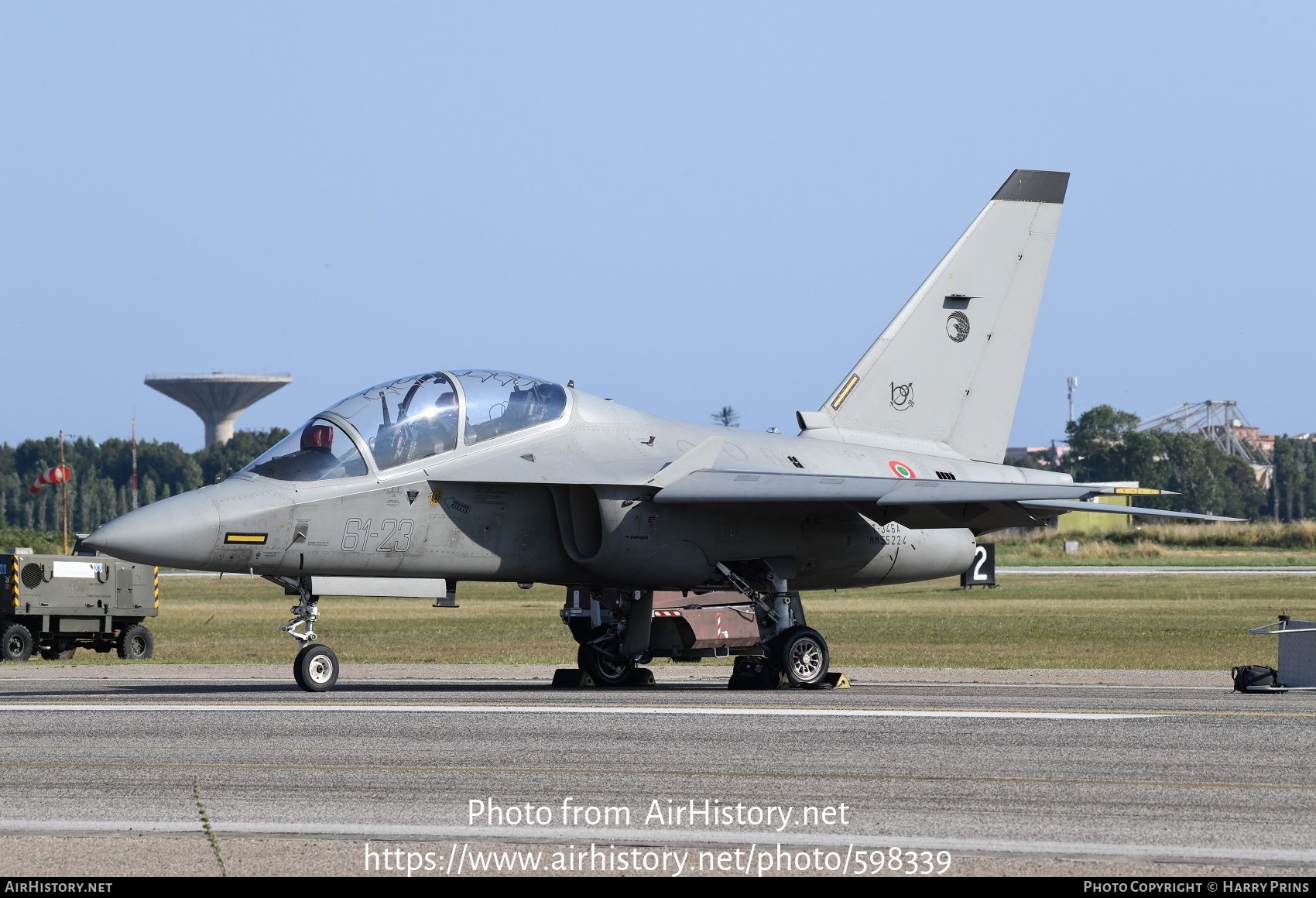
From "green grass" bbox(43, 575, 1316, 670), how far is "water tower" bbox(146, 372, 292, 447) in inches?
3163

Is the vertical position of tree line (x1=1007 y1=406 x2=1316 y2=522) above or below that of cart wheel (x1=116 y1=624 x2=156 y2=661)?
above

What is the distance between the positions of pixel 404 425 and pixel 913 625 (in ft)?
79.9

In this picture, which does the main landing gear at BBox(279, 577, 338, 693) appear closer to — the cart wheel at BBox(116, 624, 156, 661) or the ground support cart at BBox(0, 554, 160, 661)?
the ground support cart at BBox(0, 554, 160, 661)

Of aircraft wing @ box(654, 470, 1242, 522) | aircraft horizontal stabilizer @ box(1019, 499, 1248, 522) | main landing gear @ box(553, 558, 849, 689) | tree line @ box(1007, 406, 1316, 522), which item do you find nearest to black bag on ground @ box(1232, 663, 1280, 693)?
aircraft horizontal stabilizer @ box(1019, 499, 1248, 522)

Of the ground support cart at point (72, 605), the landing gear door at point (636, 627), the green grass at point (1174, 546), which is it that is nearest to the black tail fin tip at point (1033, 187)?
the landing gear door at point (636, 627)

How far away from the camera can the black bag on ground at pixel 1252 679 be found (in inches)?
608

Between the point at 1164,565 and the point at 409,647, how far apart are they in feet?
157

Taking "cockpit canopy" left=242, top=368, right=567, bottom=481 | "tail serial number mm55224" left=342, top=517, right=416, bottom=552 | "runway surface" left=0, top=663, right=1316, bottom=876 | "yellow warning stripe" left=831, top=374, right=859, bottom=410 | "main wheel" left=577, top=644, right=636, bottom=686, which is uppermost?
"yellow warning stripe" left=831, top=374, right=859, bottom=410

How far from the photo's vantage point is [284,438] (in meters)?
14.5

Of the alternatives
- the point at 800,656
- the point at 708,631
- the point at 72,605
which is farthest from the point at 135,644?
the point at 800,656

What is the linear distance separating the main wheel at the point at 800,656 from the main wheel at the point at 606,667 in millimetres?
2483

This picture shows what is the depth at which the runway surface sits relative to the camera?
23.9 ft

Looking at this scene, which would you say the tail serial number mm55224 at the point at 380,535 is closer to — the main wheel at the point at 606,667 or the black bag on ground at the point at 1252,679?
the main wheel at the point at 606,667

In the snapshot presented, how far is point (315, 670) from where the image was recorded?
1452 cm
